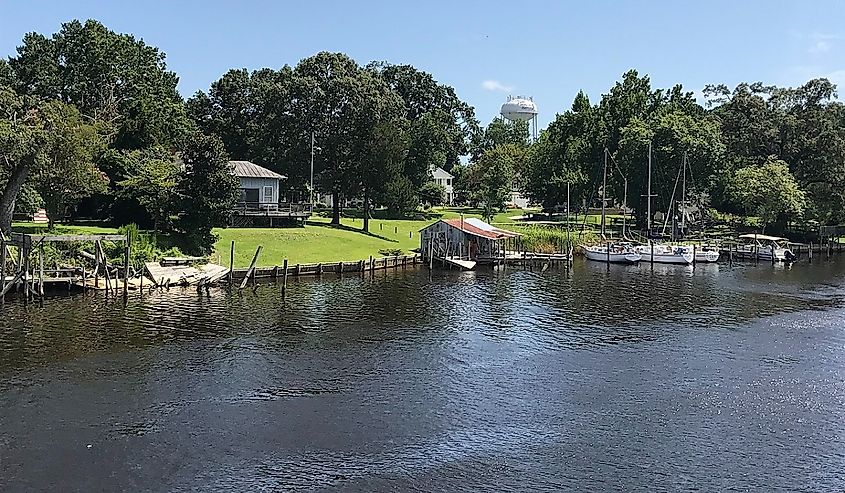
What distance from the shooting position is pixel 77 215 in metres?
A: 61.2

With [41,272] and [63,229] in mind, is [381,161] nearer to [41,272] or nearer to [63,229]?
[63,229]

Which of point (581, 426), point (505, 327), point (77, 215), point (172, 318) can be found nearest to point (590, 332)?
point (505, 327)

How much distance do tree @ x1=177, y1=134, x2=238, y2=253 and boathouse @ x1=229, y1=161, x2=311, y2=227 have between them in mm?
11620

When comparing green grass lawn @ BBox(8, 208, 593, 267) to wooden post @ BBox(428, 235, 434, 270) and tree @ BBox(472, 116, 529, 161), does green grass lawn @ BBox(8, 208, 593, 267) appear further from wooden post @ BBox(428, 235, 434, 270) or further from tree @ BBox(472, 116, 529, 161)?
tree @ BBox(472, 116, 529, 161)

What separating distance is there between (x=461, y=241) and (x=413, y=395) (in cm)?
4017

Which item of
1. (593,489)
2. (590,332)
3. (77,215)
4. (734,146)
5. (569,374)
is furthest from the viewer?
(734,146)

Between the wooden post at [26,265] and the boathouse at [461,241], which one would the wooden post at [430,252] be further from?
the wooden post at [26,265]

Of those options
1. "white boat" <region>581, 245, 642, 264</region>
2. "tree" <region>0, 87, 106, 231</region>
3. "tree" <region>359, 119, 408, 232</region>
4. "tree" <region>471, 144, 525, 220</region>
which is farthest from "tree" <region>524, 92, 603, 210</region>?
"tree" <region>0, 87, 106, 231</region>

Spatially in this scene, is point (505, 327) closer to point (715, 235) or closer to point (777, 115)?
point (715, 235)

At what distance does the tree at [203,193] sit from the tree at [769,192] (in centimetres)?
5566

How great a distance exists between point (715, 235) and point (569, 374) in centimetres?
6587

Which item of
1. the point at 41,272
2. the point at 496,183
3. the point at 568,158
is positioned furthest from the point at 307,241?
the point at 568,158

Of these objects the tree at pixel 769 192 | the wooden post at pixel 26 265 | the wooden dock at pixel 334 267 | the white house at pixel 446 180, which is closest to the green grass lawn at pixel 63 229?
the wooden post at pixel 26 265

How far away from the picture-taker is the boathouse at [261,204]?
65.5 metres
